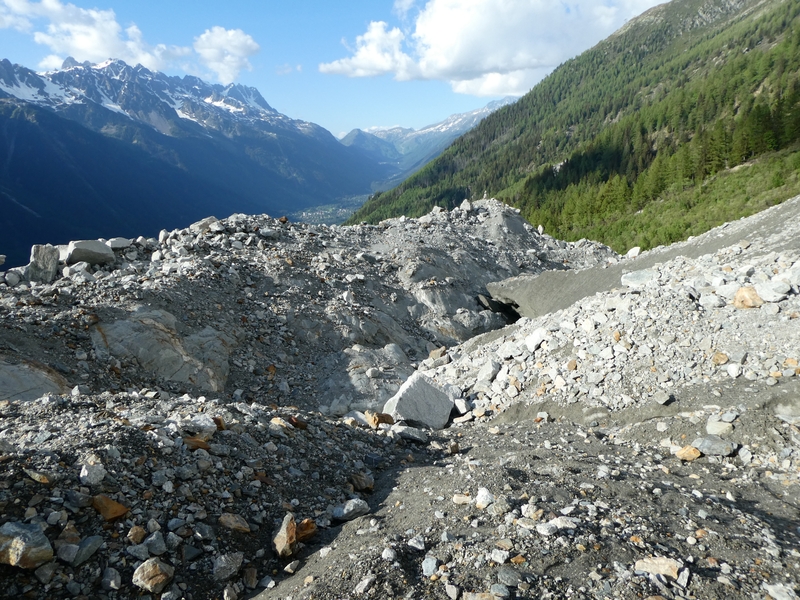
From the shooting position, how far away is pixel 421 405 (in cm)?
Answer: 1035

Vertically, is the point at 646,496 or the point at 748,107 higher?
the point at 748,107

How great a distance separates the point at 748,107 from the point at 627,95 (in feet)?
266

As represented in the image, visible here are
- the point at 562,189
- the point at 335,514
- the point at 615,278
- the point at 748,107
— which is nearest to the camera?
the point at 335,514

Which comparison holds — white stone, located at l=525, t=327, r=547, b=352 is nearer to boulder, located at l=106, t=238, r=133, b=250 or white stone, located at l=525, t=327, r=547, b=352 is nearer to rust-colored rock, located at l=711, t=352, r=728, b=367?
rust-colored rock, located at l=711, t=352, r=728, b=367

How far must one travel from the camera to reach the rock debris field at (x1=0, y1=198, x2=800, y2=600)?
170 inches

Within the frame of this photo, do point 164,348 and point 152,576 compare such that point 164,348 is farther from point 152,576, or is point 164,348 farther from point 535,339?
point 535,339

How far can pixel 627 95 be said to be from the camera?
150 meters

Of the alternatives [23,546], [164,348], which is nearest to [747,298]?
[23,546]

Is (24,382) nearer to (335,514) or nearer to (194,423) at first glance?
(194,423)

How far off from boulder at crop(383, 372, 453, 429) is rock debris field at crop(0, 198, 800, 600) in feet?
0.17

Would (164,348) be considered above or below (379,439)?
above

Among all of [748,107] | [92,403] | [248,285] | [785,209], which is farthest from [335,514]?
[748,107]

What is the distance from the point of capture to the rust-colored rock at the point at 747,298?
928cm

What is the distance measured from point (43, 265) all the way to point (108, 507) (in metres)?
13.9
